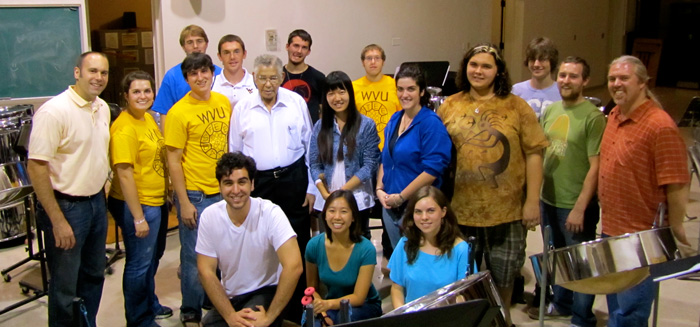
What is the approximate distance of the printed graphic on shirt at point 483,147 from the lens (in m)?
2.39

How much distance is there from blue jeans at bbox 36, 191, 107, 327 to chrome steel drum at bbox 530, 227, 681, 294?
1.65 m

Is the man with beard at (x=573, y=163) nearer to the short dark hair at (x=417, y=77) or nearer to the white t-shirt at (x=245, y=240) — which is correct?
the short dark hair at (x=417, y=77)

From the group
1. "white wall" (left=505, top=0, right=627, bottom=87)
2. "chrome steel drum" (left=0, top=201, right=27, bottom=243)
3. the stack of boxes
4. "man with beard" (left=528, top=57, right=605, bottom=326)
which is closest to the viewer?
"man with beard" (left=528, top=57, right=605, bottom=326)

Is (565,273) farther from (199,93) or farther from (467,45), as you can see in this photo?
(467,45)

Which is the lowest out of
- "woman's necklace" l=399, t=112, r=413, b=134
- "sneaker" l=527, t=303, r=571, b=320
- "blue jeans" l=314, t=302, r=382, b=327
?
"sneaker" l=527, t=303, r=571, b=320

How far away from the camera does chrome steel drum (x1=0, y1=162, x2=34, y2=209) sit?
9.70 feet

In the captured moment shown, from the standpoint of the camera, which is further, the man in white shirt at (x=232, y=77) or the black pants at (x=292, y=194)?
the man in white shirt at (x=232, y=77)

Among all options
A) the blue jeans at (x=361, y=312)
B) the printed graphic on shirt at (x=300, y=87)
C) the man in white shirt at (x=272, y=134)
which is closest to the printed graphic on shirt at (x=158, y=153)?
the man in white shirt at (x=272, y=134)

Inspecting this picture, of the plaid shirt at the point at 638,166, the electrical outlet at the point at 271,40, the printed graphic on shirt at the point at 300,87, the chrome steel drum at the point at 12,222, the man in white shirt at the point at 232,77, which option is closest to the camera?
the plaid shirt at the point at 638,166

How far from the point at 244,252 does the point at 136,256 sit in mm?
597

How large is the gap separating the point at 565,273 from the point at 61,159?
69.2 inches

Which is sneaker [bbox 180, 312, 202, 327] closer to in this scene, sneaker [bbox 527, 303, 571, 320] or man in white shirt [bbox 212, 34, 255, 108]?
man in white shirt [bbox 212, 34, 255, 108]

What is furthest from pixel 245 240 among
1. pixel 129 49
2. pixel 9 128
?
pixel 129 49

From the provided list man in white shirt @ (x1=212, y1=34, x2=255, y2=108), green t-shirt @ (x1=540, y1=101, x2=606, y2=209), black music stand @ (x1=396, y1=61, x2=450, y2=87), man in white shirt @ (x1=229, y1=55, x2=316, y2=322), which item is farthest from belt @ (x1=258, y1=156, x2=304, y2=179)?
black music stand @ (x1=396, y1=61, x2=450, y2=87)
